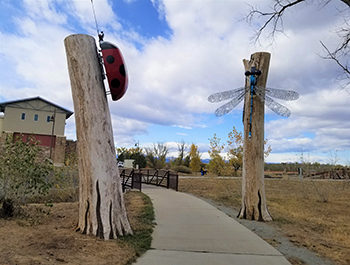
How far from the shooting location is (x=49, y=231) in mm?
5617

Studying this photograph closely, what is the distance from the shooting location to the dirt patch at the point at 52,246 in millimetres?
3984

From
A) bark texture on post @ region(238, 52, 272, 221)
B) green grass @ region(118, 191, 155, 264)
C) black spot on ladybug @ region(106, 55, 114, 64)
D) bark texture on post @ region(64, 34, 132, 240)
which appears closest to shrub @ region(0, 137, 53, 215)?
bark texture on post @ region(64, 34, 132, 240)

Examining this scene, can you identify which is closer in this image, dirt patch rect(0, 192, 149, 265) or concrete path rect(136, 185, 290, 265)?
dirt patch rect(0, 192, 149, 265)

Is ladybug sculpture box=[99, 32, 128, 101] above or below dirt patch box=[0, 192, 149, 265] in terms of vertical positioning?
above

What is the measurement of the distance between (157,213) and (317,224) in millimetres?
4727

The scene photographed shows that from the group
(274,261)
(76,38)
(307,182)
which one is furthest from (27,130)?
(274,261)

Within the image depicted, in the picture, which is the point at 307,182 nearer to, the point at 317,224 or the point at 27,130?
the point at 317,224

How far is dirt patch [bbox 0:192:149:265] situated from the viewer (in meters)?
3.98

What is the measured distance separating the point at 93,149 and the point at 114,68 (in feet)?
5.47

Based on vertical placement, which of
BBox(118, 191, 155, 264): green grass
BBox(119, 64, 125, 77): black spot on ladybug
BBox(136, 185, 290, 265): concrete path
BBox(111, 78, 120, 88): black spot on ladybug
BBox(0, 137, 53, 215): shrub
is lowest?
BBox(136, 185, 290, 265): concrete path

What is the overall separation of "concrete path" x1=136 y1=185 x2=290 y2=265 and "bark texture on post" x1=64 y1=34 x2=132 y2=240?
3.36 ft

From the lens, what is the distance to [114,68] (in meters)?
5.71

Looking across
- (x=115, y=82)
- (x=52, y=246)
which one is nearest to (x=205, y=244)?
(x=52, y=246)

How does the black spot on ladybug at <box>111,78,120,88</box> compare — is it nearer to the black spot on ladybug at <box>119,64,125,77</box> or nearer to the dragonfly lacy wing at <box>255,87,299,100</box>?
the black spot on ladybug at <box>119,64,125,77</box>
